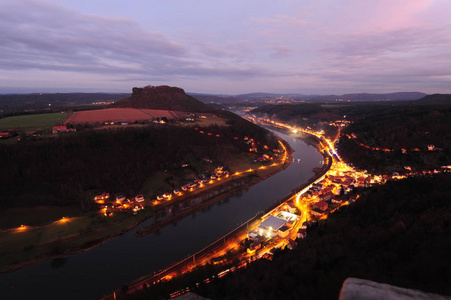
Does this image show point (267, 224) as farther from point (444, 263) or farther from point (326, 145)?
point (326, 145)

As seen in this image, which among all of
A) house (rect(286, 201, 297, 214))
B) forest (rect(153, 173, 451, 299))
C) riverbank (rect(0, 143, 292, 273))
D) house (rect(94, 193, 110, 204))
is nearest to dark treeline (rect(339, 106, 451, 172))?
house (rect(286, 201, 297, 214))

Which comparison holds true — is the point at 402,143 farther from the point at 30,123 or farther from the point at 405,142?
the point at 30,123

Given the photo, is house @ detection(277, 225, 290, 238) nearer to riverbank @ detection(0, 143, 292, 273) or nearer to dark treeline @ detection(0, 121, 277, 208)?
riverbank @ detection(0, 143, 292, 273)

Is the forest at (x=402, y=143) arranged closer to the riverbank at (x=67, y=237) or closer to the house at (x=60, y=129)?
the riverbank at (x=67, y=237)

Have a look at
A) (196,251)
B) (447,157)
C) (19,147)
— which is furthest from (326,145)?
(19,147)

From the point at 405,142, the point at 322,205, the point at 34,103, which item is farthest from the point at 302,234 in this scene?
the point at 34,103

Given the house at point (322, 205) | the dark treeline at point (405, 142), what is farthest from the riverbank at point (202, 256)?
the dark treeline at point (405, 142)
